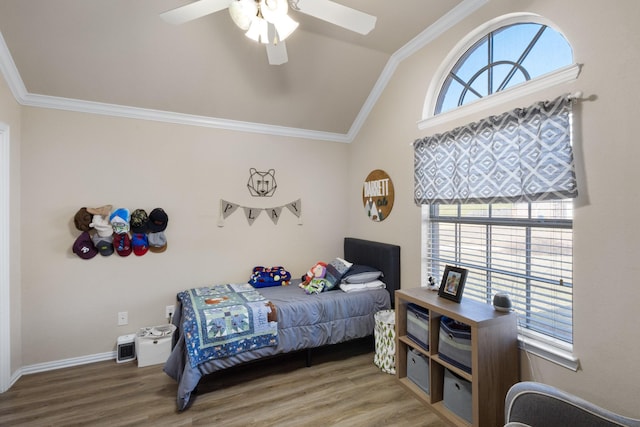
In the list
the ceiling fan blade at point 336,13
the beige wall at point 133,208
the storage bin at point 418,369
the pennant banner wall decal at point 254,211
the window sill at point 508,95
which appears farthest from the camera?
the pennant banner wall decal at point 254,211

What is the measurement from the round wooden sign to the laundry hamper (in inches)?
43.9

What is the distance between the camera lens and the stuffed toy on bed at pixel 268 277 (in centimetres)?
A: 328

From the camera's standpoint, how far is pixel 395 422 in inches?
78.9

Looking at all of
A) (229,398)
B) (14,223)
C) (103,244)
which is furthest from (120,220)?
(229,398)

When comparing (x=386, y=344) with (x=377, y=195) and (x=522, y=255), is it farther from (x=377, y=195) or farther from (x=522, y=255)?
(x=377, y=195)

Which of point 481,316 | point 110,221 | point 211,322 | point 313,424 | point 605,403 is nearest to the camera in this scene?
point 605,403

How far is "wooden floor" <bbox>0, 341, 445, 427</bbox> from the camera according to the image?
202 centimetres

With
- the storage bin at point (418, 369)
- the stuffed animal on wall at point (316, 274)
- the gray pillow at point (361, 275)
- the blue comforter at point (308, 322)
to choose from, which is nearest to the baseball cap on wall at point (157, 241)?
the blue comforter at point (308, 322)

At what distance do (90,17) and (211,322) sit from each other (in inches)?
95.2

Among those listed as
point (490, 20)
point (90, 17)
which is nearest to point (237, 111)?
point (90, 17)

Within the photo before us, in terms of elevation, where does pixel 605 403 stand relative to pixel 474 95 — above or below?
below

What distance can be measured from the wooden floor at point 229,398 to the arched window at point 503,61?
7.86 feet

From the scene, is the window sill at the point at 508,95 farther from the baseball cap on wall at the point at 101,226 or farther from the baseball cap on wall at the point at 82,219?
the baseball cap on wall at the point at 82,219

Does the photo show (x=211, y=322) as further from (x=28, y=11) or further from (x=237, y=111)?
(x=28, y=11)
